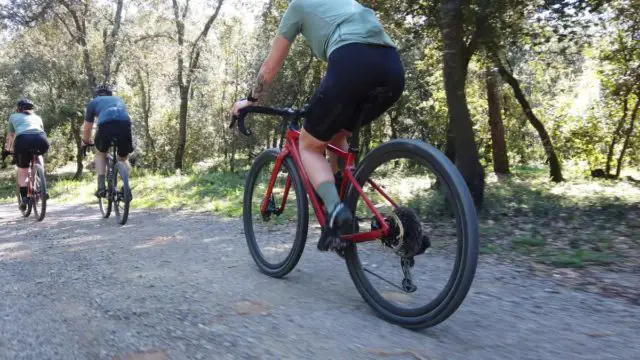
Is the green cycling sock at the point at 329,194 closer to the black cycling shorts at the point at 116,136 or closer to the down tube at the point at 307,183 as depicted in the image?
the down tube at the point at 307,183

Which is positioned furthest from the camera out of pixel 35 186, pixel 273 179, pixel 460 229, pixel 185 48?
pixel 185 48

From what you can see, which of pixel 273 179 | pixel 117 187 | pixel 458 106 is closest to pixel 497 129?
pixel 458 106

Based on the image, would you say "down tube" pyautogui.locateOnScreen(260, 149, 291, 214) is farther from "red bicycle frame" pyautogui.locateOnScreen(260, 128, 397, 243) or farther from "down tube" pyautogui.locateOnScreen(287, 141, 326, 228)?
"down tube" pyautogui.locateOnScreen(287, 141, 326, 228)

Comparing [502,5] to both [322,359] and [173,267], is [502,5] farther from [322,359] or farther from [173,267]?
[322,359]

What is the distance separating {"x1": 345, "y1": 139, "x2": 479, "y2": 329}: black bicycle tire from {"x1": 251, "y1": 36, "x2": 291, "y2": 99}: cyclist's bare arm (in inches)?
33.2

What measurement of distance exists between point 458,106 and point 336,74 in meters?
4.64

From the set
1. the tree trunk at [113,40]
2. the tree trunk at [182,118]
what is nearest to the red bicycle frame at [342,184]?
the tree trunk at [113,40]

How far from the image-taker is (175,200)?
974cm

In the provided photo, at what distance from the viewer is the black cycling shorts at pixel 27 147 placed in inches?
318

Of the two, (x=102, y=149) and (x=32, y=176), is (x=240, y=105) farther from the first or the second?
(x=32, y=176)

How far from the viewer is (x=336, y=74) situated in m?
2.70

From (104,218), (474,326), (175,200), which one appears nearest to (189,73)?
(175,200)

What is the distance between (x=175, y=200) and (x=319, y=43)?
7504 millimetres

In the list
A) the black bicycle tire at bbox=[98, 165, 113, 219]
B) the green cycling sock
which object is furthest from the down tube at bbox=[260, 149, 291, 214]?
the black bicycle tire at bbox=[98, 165, 113, 219]
